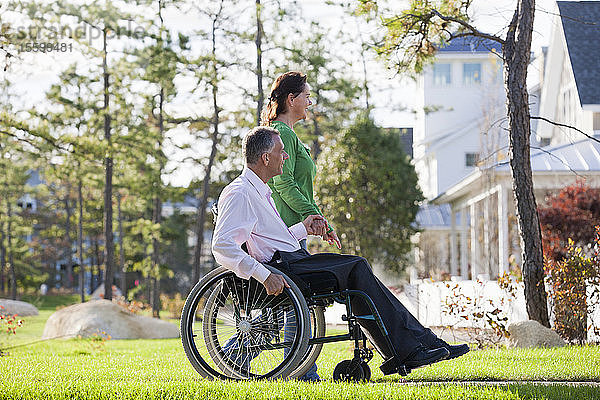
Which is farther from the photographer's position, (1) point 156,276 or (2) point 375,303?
(1) point 156,276

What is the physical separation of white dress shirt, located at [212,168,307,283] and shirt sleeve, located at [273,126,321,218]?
1.12ft

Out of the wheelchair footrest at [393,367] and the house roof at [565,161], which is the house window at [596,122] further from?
the wheelchair footrest at [393,367]

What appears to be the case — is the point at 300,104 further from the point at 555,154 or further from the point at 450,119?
the point at 450,119

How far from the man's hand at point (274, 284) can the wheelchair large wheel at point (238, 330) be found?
14 centimetres

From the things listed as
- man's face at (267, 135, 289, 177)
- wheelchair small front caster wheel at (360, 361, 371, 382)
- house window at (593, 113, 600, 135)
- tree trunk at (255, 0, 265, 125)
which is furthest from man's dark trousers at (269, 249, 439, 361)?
house window at (593, 113, 600, 135)

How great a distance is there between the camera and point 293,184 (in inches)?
209

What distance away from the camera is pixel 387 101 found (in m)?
28.0

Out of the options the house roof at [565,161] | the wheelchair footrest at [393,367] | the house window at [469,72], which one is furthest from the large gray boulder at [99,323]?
Answer: the house window at [469,72]

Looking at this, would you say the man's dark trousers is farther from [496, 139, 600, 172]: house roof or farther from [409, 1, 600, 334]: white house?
[496, 139, 600, 172]: house roof

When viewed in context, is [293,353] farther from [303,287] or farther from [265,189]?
[265,189]

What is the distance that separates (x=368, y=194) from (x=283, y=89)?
16039 millimetres

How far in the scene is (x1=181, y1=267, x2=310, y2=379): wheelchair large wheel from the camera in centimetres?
460

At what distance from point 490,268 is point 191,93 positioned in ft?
31.4

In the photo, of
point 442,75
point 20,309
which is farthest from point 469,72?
point 20,309
